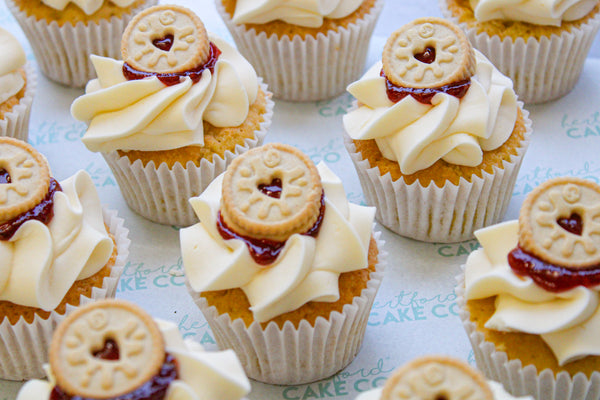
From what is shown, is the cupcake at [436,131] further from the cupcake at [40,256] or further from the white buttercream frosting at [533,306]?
the cupcake at [40,256]

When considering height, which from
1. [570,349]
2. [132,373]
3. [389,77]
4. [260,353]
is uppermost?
[389,77]

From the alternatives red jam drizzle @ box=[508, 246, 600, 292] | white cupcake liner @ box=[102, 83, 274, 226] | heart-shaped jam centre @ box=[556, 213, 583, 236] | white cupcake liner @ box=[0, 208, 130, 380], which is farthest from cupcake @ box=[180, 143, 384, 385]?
heart-shaped jam centre @ box=[556, 213, 583, 236]

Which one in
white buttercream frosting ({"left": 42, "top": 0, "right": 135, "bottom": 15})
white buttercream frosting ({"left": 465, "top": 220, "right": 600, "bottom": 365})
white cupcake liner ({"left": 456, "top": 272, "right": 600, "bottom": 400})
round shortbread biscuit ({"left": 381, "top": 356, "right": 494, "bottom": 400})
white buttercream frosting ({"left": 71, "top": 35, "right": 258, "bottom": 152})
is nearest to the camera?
round shortbread biscuit ({"left": 381, "top": 356, "right": 494, "bottom": 400})

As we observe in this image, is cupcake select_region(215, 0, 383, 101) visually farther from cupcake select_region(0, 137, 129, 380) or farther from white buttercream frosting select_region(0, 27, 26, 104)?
cupcake select_region(0, 137, 129, 380)

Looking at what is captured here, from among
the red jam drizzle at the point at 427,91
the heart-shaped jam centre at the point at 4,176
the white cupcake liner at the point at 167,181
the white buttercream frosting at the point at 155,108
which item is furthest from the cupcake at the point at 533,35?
the heart-shaped jam centre at the point at 4,176

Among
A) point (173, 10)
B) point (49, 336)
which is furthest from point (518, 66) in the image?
point (49, 336)

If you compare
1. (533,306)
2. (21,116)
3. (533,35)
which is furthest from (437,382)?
(21,116)

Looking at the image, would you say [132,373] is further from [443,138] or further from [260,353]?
[443,138]
